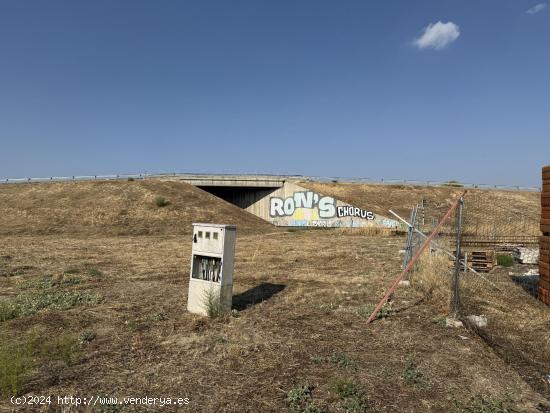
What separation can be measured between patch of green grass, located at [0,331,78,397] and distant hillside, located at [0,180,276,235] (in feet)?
80.3

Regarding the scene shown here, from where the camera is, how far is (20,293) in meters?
9.20

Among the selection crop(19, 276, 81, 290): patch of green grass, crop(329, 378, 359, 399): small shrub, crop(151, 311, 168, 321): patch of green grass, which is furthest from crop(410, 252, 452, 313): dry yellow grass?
crop(19, 276, 81, 290): patch of green grass

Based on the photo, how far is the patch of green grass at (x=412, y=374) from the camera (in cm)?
474

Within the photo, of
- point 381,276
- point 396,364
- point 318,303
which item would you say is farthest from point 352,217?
point 396,364

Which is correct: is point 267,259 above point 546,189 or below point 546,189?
below

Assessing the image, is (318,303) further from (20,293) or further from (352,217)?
(352,217)

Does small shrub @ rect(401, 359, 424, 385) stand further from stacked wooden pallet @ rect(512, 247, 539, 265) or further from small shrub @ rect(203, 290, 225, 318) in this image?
stacked wooden pallet @ rect(512, 247, 539, 265)

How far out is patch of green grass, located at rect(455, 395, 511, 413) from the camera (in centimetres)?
404

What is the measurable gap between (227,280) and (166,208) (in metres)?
30.1

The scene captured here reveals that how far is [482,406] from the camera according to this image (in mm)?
4102

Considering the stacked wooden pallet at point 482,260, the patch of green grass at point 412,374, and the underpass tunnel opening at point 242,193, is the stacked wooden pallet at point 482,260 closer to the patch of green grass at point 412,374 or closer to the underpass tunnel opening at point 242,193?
the patch of green grass at point 412,374

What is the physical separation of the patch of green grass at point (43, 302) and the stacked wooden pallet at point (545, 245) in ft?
32.2

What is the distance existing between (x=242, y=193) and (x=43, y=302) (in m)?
41.1

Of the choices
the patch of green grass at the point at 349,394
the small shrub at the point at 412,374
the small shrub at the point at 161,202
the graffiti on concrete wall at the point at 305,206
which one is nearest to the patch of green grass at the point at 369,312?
the small shrub at the point at 412,374
